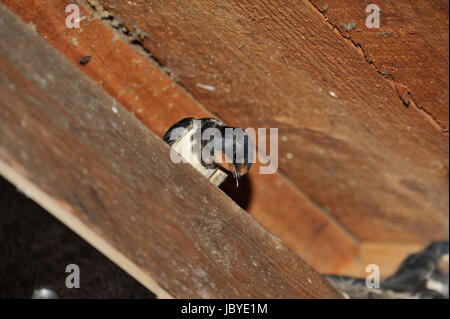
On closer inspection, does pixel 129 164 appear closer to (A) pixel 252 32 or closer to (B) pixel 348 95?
(A) pixel 252 32

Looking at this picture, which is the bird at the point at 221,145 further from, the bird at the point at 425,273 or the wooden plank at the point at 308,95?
the bird at the point at 425,273

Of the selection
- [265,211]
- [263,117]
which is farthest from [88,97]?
[265,211]

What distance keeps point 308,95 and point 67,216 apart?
535 millimetres

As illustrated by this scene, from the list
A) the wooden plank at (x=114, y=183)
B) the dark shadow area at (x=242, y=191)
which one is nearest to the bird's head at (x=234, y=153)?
the wooden plank at (x=114, y=183)

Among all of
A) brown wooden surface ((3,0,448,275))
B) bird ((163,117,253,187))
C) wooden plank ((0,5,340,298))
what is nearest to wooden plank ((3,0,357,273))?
brown wooden surface ((3,0,448,275))

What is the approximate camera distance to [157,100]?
118 cm

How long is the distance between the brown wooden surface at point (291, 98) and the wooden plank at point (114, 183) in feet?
0.85

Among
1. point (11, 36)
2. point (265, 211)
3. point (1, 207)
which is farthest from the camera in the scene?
point (265, 211)

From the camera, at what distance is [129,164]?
2.51 ft

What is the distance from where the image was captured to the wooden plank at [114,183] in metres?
0.67

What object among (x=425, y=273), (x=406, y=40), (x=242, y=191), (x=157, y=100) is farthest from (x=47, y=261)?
(x=425, y=273)

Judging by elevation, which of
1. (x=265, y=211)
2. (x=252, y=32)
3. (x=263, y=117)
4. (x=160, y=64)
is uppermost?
(x=252, y=32)

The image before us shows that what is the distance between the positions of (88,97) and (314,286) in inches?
18.2
